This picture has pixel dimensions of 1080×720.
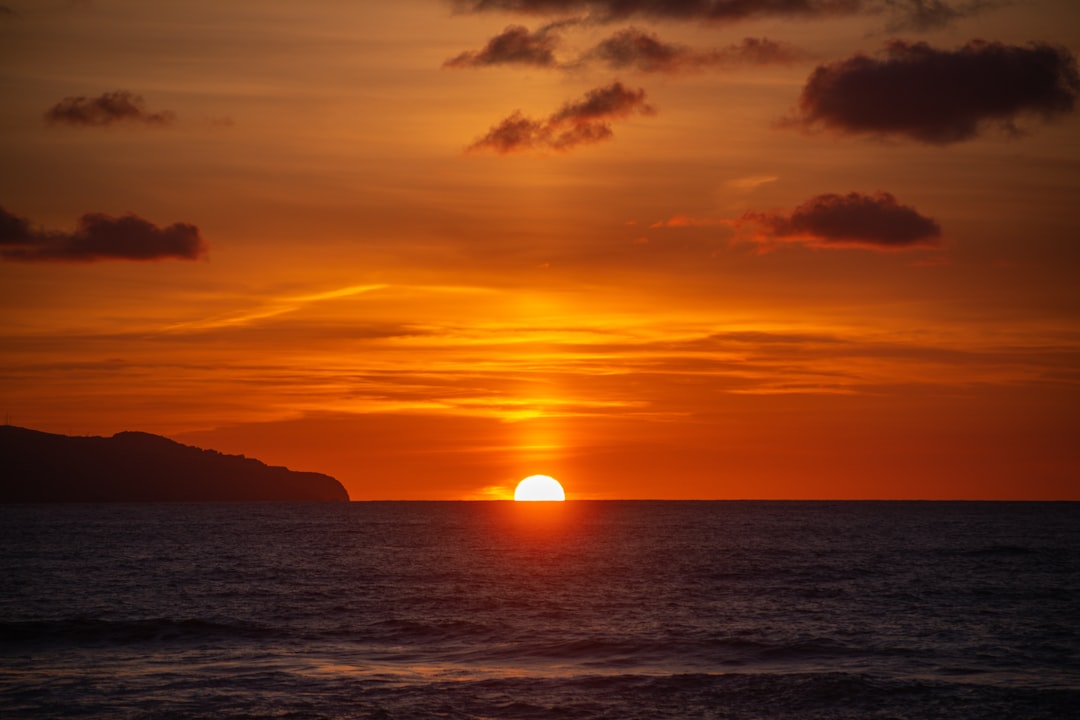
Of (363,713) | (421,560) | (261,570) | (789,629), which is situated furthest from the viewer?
(421,560)

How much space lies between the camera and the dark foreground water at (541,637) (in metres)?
39.4

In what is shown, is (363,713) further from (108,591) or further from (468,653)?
(108,591)

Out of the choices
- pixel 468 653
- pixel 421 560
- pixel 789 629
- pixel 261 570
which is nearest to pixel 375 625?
pixel 468 653

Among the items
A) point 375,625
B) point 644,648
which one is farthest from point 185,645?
point 644,648

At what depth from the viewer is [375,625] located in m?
59.9

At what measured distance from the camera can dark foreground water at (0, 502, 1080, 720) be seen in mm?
39375

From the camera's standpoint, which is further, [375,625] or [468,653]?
[375,625]

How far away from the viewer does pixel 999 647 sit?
51750 millimetres

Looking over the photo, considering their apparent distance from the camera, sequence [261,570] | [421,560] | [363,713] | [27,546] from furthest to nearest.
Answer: [27,546] < [421,560] < [261,570] < [363,713]

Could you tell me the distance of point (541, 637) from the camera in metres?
55.2

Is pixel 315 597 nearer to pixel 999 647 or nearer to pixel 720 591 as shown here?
pixel 720 591

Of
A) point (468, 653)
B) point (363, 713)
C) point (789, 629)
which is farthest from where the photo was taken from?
point (789, 629)

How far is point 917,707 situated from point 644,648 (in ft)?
51.4

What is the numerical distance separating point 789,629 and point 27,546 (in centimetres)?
10425
